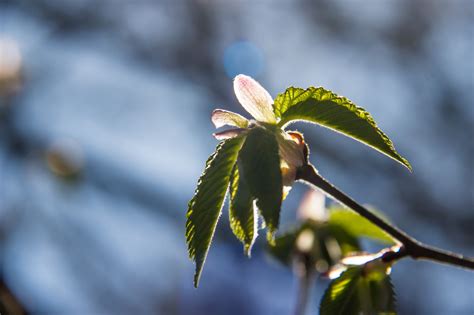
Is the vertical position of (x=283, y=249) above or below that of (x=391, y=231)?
above

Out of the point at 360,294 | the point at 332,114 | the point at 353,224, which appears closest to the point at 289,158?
the point at 332,114

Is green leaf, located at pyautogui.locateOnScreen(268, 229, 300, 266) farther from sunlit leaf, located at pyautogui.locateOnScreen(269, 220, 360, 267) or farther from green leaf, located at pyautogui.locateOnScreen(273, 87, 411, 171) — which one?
green leaf, located at pyautogui.locateOnScreen(273, 87, 411, 171)

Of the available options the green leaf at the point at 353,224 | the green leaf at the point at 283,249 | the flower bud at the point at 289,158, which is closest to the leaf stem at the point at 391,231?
the flower bud at the point at 289,158

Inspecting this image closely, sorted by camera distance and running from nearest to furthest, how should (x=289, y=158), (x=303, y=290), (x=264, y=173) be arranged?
(x=264, y=173), (x=289, y=158), (x=303, y=290)

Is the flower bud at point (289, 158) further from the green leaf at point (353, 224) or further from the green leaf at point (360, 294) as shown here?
the green leaf at point (353, 224)

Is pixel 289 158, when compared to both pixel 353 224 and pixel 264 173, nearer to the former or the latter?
pixel 264 173

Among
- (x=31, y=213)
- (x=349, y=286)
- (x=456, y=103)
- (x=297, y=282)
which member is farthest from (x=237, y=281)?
(x=349, y=286)
